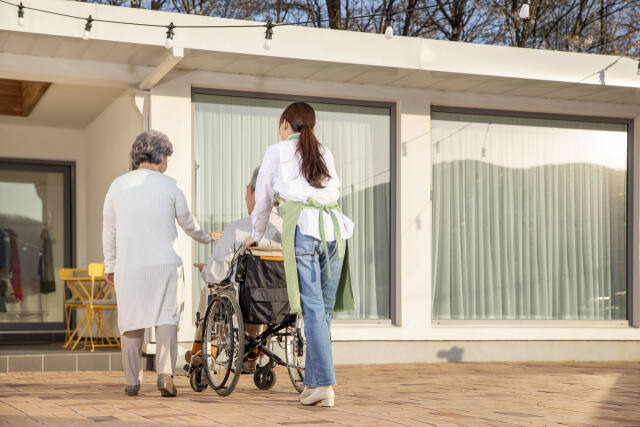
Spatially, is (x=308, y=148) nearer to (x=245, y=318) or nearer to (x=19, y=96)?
(x=245, y=318)

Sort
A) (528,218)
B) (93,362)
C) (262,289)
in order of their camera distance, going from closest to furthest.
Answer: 1. (262,289)
2. (93,362)
3. (528,218)

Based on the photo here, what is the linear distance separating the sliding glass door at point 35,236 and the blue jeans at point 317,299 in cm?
620

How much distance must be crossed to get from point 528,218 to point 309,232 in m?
4.44

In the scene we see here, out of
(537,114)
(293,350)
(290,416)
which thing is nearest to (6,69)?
(293,350)

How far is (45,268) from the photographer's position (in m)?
9.87

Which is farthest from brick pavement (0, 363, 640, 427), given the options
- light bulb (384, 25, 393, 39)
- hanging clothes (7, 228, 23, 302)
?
hanging clothes (7, 228, 23, 302)

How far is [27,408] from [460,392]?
237 centimetres

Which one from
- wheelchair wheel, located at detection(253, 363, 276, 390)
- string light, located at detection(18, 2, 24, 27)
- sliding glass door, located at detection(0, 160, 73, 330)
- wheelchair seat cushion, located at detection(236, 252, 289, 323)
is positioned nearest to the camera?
wheelchair seat cushion, located at detection(236, 252, 289, 323)

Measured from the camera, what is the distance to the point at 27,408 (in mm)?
4082

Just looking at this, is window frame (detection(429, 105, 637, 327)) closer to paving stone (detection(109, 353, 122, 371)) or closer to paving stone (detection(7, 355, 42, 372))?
paving stone (detection(109, 353, 122, 371))

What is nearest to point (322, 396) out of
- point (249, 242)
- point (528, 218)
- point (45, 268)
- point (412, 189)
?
point (249, 242)

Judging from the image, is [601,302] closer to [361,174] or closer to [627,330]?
[627,330]

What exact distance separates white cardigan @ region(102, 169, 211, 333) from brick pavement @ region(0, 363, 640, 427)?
457 millimetres

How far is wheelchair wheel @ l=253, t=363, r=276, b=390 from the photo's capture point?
5.00 metres
